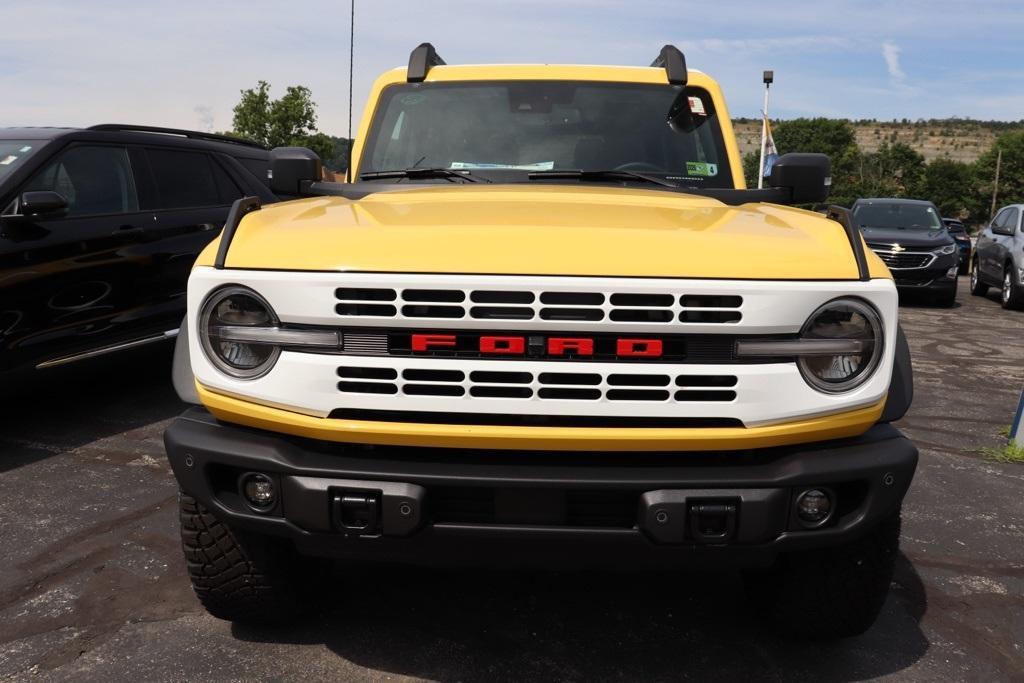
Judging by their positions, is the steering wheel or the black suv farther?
the black suv

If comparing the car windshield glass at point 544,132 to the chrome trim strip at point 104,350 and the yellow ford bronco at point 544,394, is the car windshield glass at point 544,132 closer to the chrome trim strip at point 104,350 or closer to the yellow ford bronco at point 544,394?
the yellow ford bronco at point 544,394

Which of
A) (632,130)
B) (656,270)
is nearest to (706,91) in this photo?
(632,130)

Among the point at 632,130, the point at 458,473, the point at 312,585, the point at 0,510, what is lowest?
the point at 0,510

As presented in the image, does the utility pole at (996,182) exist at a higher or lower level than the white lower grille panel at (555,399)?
higher

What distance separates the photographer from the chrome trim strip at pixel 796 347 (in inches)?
87.5

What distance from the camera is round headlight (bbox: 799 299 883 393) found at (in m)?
2.27

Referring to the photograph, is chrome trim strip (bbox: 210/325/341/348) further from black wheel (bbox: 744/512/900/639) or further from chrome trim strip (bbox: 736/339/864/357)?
black wheel (bbox: 744/512/900/639)

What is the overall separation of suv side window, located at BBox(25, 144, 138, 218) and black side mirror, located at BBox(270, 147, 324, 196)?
2.15 metres

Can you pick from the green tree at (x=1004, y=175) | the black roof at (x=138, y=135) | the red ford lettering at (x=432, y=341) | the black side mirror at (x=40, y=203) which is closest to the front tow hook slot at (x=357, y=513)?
the red ford lettering at (x=432, y=341)

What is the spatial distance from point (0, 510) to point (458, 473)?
2.73m

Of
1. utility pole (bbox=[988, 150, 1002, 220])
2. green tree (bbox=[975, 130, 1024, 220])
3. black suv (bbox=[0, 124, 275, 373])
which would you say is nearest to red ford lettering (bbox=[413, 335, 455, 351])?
black suv (bbox=[0, 124, 275, 373])

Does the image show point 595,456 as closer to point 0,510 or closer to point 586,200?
point 586,200

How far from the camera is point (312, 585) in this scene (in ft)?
9.39

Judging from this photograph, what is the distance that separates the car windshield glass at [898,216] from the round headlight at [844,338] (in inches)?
504
